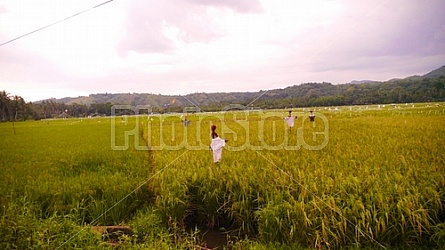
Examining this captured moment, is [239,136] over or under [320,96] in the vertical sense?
under

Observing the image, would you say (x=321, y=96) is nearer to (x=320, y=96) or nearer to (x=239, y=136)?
(x=320, y=96)

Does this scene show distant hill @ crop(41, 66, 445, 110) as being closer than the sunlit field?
No

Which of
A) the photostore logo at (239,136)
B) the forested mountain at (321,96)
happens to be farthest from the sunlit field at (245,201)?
the forested mountain at (321,96)

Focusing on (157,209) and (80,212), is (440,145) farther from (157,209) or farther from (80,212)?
(80,212)

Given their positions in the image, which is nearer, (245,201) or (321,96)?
(245,201)

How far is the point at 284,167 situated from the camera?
6133mm

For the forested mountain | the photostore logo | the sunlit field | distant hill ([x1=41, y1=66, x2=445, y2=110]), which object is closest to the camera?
the sunlit field

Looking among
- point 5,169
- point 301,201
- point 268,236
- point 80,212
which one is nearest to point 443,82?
point 301,201

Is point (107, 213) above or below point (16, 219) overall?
below

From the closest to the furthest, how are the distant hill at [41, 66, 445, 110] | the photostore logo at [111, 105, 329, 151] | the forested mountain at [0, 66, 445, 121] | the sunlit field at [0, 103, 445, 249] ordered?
1. the sunlit field at [0, 103, 445, 249]
2. the forested mountain at [0, 66, 445, 121]
3. the distant hill at [41, 66, 445, 110]
4. the photostore logo at [111, 105, 329, 151]

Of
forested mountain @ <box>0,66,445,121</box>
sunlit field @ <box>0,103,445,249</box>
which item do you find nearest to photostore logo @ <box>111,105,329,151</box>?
forested mountain @ <box>0,66,445,121</box>

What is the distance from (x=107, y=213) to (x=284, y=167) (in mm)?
3712

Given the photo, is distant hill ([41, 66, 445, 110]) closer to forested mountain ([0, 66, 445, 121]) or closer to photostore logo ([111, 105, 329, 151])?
forested mountain ([0, 66, 445, 121])

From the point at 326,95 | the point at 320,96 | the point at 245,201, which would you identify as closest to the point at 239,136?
the point at 245,201
